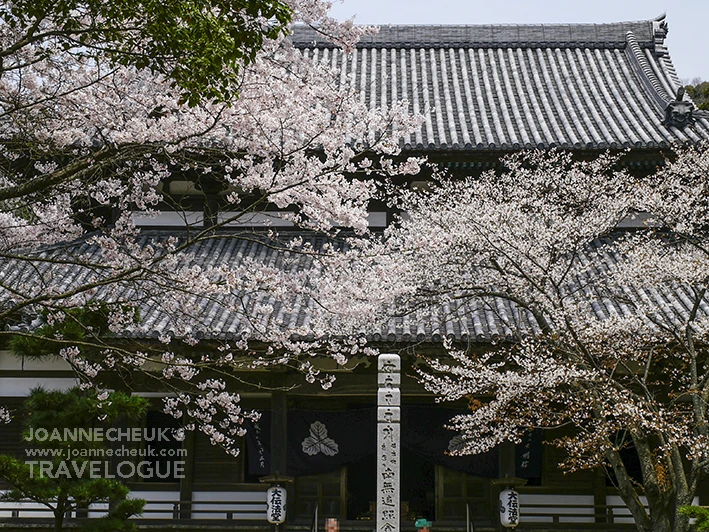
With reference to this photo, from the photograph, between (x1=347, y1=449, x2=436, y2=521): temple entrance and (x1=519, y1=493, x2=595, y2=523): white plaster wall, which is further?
(x1=347, y1=449, x2=436, y2=521): temple entrance

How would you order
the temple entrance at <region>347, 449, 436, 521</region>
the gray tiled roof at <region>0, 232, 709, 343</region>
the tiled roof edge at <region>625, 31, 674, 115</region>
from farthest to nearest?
the temple entrance at <region>347, 449, 436, 521</region> < the tiled roof edge at <region>625, 31, 674, 115</region> < the gray tiled roof at <region>0, 232, 709, 343</region>

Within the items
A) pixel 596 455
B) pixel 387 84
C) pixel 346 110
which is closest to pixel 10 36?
pixel 346 110

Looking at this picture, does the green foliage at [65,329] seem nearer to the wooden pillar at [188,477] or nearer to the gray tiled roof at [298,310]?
the gray tiled roof at [298,310]

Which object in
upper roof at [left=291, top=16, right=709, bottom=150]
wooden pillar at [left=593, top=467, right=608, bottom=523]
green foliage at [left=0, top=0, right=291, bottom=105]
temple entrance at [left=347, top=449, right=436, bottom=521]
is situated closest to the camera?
green foliage at [left=0, top=0, right=291, bottom=105]

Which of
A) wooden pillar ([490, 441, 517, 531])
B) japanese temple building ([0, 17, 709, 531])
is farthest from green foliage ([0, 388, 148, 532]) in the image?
wooden pillar ([490, 441, 517, 531])

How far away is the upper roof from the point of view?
15.0 meters

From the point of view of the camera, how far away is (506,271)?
10.4 m

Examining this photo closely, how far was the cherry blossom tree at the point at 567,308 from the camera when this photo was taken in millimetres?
9266

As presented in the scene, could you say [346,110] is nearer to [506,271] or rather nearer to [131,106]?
[131,106]

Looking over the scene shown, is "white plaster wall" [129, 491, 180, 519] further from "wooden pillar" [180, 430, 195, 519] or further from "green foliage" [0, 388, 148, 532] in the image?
"green foliage" [0, 388, 148, 532]

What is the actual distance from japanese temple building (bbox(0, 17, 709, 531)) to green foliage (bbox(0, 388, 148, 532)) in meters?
2.09

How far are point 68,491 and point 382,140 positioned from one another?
18.2 ft

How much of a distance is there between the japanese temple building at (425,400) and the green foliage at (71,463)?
2.09 meters

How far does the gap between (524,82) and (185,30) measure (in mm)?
13956
